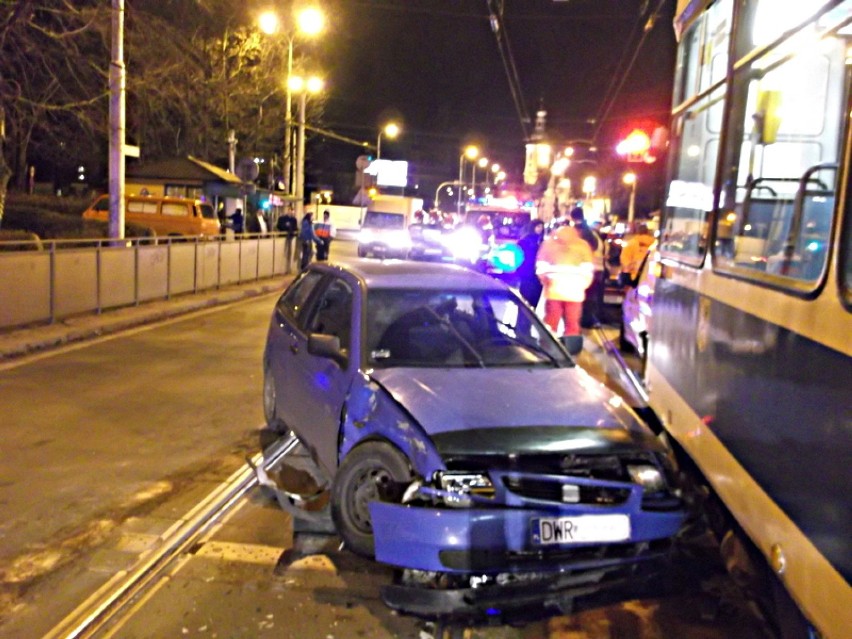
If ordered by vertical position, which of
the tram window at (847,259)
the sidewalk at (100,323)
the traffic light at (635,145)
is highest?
the traffic light at (635,145)

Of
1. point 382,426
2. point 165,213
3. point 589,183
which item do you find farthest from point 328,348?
point 589,183

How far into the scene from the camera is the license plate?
4.34 meters

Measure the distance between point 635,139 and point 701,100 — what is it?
7.04 m

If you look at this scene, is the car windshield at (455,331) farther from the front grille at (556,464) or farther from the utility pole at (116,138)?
the utility pole at (116,138)

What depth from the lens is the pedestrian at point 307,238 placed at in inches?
1013

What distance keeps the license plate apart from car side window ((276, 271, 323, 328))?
317cm

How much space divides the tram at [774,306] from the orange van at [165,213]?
23982 millimetres

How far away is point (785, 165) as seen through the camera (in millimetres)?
4391

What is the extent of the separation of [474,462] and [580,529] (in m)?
0.59

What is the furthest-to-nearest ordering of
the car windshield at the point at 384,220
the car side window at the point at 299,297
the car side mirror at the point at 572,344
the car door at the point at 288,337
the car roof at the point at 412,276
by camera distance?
the car windshield at the point at 384,220
the car side window at the point at 299,297
the car door at the point at 288,337
the car roof at the point at 412,276
the car side mirror at the point at 572,344

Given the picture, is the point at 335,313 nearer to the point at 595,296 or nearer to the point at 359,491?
the point at 359,491

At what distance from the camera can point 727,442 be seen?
4562 millimetres

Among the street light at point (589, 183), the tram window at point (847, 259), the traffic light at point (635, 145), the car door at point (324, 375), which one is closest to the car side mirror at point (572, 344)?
the car door at point (324, 375)

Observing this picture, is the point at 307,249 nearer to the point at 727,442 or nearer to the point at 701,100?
the point at 701,100
